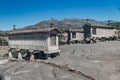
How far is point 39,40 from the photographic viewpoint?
81.9ft

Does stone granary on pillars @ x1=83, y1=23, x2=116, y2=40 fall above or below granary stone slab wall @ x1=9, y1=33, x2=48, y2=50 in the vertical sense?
above

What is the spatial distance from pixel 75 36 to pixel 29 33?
22952 mm

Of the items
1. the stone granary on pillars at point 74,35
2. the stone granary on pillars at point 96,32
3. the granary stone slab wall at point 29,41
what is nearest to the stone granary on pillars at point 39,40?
the granary stone slab wall at point 29,41

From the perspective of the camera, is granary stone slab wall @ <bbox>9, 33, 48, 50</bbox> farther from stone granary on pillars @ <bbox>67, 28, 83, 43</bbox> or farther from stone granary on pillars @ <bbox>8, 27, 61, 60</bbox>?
stone granary on pillars @ <bbox>67, 28, 83, 43</bbox>

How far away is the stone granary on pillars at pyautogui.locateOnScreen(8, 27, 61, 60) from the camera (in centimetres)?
2371

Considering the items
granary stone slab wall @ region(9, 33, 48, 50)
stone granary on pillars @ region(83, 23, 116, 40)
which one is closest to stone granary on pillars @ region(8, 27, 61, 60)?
granary stone slab wall @ region(9, 33, 48, 50)

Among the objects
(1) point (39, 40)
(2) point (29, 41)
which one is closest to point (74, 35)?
(2) point (29, 41)

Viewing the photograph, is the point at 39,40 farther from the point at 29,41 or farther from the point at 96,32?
the point at 96,32

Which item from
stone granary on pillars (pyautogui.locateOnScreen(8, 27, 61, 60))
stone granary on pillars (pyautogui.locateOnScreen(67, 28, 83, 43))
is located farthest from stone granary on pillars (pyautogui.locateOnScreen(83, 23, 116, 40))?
stone granary on pillars (pyautogui.locateOnScreen(8, 27, 61, 60))

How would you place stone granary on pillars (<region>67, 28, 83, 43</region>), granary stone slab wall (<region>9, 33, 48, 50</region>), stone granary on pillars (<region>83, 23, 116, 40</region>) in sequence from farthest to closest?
stone granary on pillars (<region>67, 28, 83, 43</region>) < stone granary on pillars (<region>83, 23, 116, 40</region>) < granary stone slab wall (<region>9, 33, 48, 50</region>)

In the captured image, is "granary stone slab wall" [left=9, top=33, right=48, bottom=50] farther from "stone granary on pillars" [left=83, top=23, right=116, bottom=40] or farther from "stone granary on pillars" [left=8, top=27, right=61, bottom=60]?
"stone granary on pillars" [left=83, top=23, right=116, bottom=40]

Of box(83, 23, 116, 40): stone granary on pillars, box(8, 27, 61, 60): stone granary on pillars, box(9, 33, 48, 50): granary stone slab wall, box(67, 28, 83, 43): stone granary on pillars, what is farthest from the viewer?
box(67, 28, 83, 43): stone granary on pillars

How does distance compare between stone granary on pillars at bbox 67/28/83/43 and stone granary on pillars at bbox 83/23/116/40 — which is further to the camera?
stone granary on pillars at bbox 67/28/83/43

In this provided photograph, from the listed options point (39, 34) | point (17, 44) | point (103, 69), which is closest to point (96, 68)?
point (103, 69)
